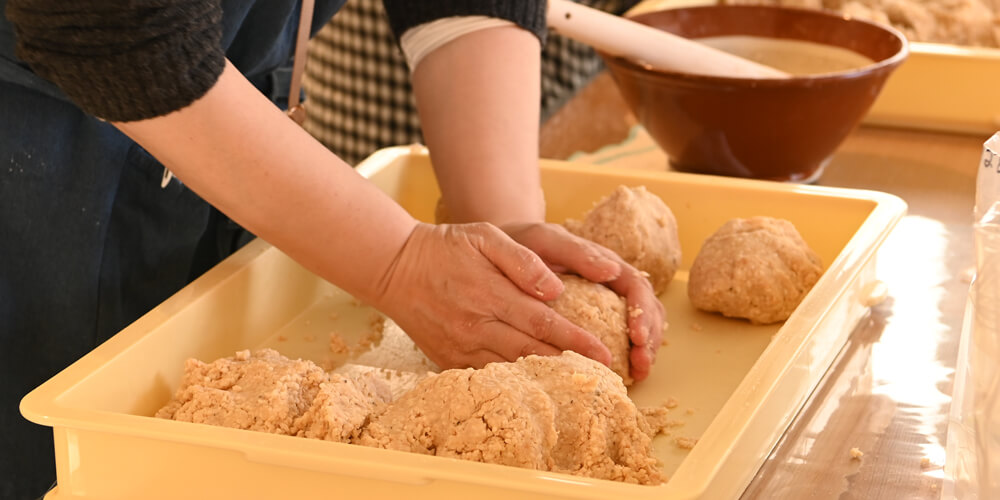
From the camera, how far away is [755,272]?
1160 mm

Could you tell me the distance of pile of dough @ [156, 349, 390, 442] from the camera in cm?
86

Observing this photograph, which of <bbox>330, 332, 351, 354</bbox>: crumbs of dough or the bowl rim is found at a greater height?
the bowl rim

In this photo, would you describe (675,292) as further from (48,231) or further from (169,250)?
(48,231)

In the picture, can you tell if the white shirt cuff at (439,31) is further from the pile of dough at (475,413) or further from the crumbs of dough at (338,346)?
the pile of dough at (475,413)

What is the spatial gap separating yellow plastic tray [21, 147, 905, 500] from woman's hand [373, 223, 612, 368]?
128 millimetres

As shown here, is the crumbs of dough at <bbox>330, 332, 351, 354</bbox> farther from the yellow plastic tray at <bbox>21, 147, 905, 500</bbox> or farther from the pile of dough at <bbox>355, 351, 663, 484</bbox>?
the pile of dough at <bbox>355, 351, 663, 484</bbox>

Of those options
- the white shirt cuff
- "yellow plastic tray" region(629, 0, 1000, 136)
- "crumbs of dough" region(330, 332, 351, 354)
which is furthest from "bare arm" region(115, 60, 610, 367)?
"yellow plastic tray" region(629, 0, 1000, 136)

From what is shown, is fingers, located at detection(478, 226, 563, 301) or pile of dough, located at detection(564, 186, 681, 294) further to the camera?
pile of dough, located at detection(564, 186, 681, 294)

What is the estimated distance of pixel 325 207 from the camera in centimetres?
100

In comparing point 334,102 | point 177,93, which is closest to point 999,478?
point 177,93

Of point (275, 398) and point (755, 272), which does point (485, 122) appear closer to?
point (755, 272)

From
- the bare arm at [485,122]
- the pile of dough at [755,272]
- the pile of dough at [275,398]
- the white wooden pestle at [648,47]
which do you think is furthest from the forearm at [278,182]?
the white wooden pestle at [648,47]

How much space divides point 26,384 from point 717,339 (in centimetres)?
78

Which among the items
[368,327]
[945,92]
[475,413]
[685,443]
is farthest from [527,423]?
[945,92]
